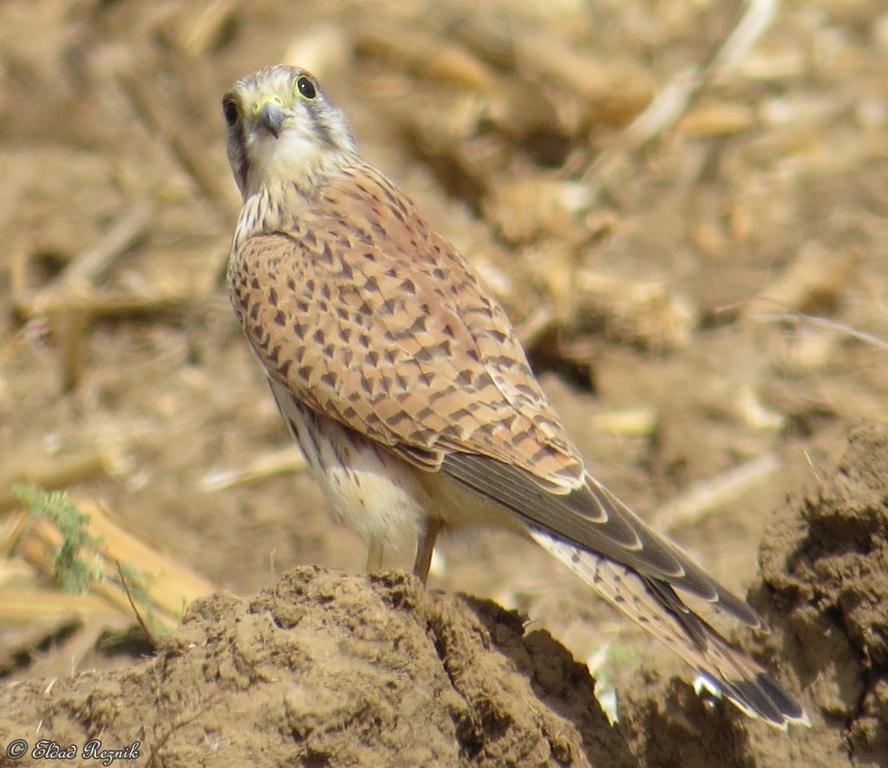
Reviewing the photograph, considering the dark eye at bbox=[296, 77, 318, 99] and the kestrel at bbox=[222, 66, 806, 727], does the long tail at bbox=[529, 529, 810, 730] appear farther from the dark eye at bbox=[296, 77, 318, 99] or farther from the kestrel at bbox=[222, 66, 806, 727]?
the dark eye at bbox=[296, 77, 318, 99]

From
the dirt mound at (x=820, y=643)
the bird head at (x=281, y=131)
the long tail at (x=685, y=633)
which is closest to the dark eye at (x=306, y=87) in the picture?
the bird head at (x=281, y=131)

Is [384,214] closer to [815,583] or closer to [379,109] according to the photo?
[815,583]

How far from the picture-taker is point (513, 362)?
186 inches

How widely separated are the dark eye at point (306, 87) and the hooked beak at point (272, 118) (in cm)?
15

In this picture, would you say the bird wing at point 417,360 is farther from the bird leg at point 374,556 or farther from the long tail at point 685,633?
the bird leg at point 374,556

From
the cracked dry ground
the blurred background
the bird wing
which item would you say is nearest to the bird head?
the bird wing

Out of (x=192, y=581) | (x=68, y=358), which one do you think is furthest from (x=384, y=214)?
(x=68, y=358)

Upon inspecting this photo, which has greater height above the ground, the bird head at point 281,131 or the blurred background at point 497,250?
the bird head at point 281,131

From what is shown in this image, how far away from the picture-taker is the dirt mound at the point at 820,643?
3.83 meters

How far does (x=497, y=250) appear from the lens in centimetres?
751

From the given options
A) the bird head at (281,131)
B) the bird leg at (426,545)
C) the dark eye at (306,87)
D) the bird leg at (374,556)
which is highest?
the dark eye at (306,87)

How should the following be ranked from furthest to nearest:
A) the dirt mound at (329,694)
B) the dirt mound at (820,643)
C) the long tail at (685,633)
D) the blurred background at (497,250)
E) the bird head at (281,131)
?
1. the blurred background at (497,250)
2. the bird head at (281,131)
3. the dirt mound at (820,643)
4. the long tail at (685,633)
5. the dirt mound at (329,694)

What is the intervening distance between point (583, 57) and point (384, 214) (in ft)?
14.2

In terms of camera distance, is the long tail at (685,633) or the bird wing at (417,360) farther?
the bird wing at (417,360)
